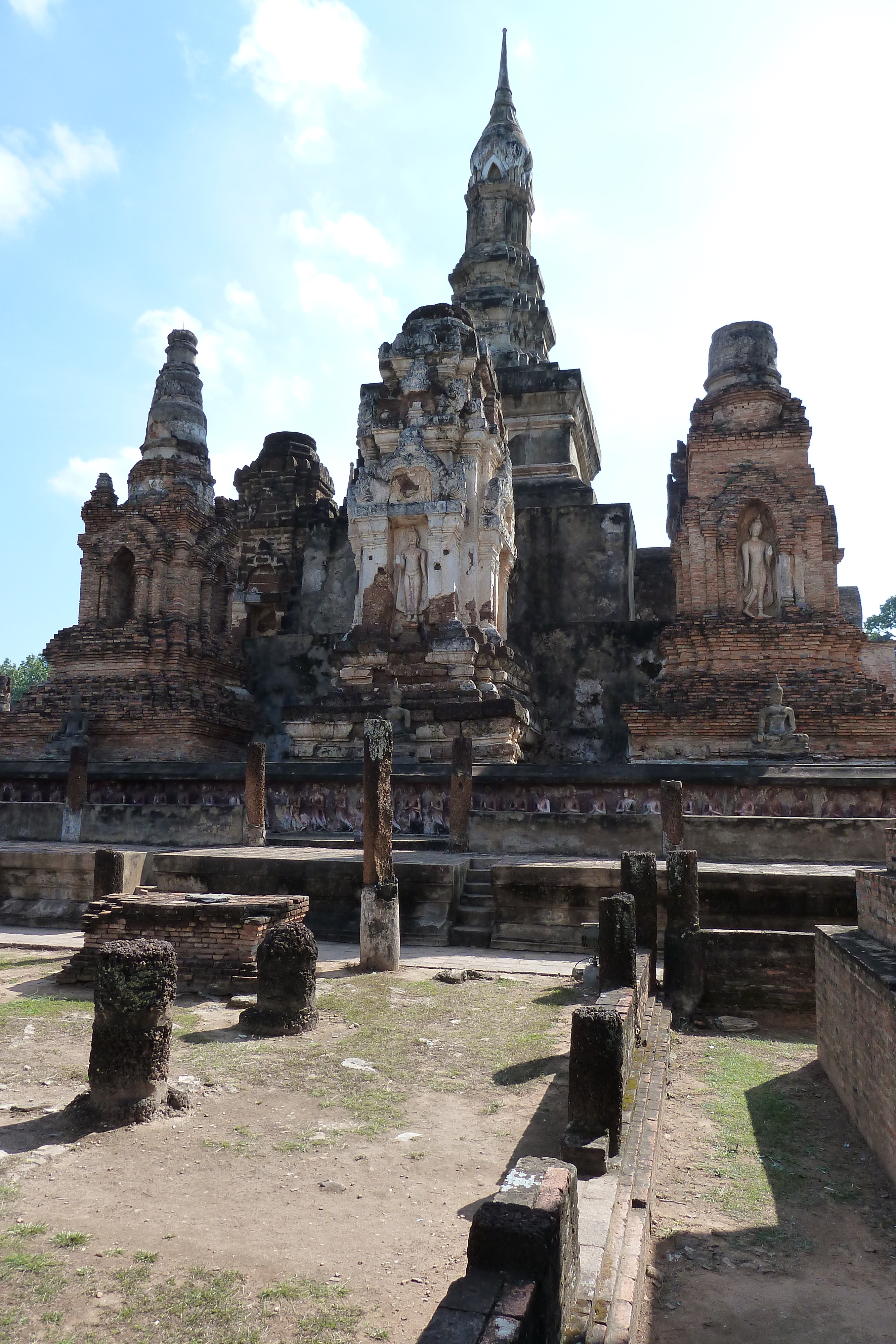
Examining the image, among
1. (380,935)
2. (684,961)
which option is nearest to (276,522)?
(380,935)

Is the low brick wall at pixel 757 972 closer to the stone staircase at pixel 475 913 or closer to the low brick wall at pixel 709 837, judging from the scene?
the stone staircase at pixel 475 913

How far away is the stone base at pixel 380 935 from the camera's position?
7910mm

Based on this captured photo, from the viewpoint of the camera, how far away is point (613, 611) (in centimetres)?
1841

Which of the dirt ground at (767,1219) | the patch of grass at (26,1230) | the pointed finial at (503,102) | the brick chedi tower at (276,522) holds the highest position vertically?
the pointed finial at (503,102)

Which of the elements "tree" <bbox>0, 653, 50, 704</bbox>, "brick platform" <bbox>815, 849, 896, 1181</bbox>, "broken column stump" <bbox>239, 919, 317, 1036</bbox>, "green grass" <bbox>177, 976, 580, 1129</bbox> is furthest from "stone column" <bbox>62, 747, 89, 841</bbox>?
"tree" <bbox>0, 653, 50, 704</bbox>

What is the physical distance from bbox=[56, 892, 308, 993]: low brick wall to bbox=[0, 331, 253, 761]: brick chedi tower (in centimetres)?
917

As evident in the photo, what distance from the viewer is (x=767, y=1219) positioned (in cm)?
399

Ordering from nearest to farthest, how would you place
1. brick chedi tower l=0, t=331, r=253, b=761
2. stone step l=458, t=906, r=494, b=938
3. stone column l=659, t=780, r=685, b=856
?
stone step l=458, t=906, r=494, b=938 < stone column l=659, t=780, r=685, b=856 < brick chedi tower l=0, t=331, r=253, b=761

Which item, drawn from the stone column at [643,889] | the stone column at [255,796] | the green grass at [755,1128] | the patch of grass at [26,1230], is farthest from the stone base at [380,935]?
the patch of grass at [26,1230]

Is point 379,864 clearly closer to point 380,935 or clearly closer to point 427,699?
point 380,935

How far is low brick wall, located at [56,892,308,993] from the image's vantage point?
7328 millimetres

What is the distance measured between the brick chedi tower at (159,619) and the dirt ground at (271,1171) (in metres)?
10.8

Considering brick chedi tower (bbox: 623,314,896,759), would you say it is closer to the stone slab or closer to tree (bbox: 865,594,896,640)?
the stone slab

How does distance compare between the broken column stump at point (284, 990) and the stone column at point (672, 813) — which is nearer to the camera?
the broken column stump at point (284, 990)
